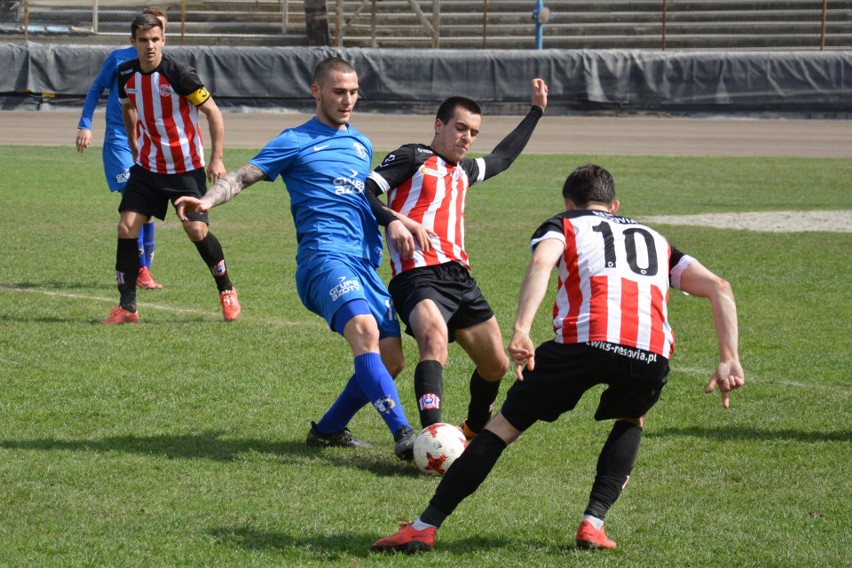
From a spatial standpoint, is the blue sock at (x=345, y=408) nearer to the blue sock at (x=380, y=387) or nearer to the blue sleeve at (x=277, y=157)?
the blue sock at (x=380, y=387)

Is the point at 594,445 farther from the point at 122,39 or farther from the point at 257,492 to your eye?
the point at 122,39

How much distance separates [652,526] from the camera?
489 cm

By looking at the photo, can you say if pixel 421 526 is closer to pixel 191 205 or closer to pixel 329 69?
pixel 191 205

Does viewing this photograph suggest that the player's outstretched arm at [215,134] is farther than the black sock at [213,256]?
No

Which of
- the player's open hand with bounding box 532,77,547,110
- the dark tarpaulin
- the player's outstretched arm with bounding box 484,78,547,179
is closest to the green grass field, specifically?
the player's outstretched arm with bounding box 484,78,547,179

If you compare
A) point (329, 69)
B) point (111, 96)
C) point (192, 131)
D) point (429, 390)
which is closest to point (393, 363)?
point (429, 390)

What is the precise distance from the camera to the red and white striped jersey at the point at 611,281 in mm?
4516

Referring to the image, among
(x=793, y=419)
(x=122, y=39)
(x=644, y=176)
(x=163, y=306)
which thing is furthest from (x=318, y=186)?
(x=122, y=39)

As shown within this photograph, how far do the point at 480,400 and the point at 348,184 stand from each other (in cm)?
132

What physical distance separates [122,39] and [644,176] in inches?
863

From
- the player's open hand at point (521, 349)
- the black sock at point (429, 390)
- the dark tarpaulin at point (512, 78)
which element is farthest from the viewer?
the dark tarpaulin at point (512, 78)

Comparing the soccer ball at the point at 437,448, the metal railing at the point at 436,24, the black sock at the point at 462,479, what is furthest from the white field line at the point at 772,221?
the metal railing at the point at 436,24

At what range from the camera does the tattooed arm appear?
5.69 metres

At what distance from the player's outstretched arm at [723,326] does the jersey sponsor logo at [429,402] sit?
4.93ft
